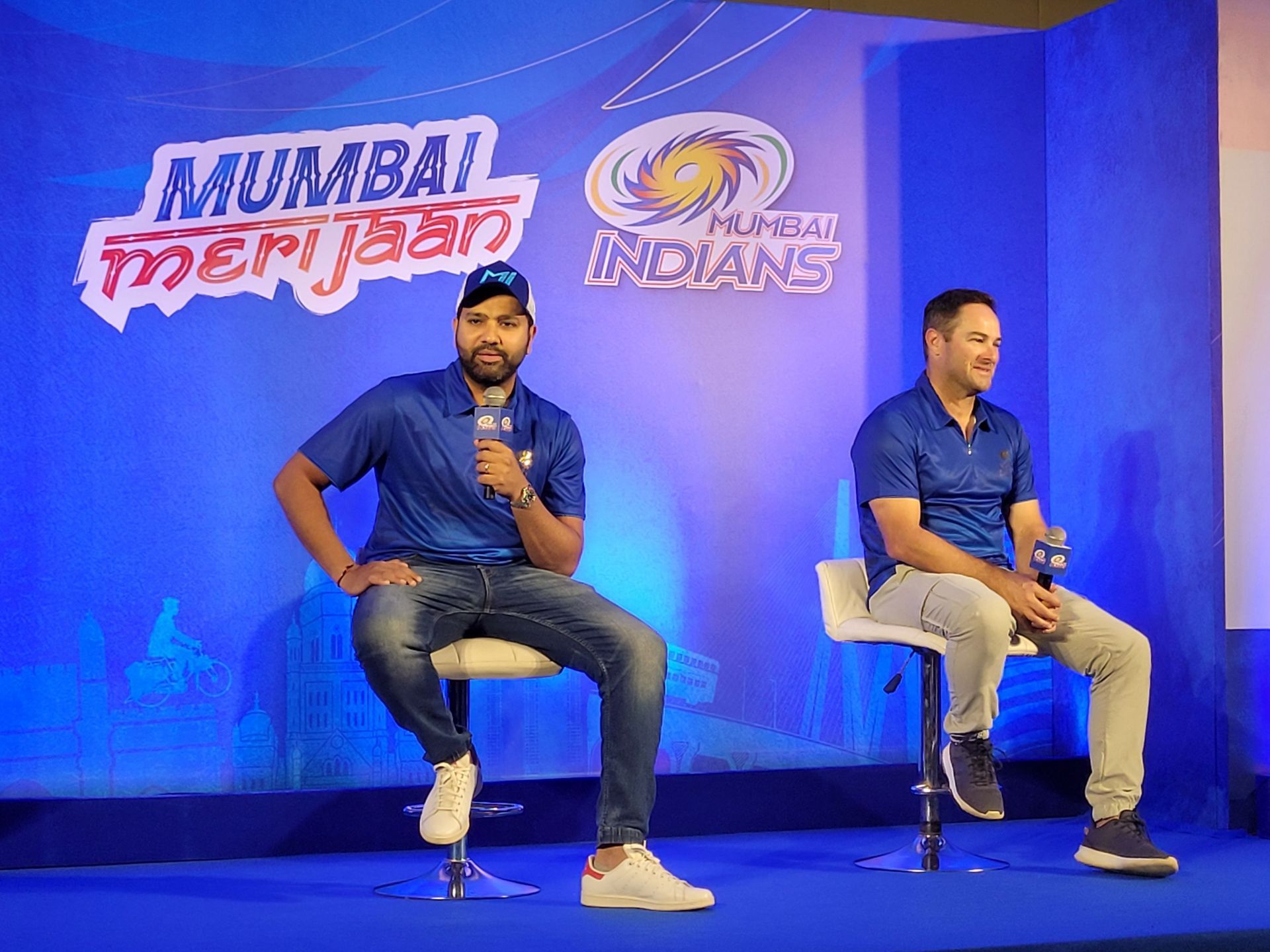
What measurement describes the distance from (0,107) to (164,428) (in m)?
0.91

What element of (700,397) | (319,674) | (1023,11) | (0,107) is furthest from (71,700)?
(1023,11)

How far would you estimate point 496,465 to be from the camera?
3.26 metres

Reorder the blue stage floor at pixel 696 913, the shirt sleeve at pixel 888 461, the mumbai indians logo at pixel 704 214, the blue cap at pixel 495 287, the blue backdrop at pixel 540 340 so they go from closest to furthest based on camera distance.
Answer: the blue stage floor at pixel 696 913
the blue cap at pixel 495 287
the shirt sleeve at pixel 888 461
the blue backdrop at pixel 540 340
the mumbai indians logo at pixel 704 214

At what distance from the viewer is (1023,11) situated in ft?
17.1

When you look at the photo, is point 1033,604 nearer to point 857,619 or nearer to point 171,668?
point 857,619

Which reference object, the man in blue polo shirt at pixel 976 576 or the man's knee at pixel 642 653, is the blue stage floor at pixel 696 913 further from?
the man's knee at pixel 642 653

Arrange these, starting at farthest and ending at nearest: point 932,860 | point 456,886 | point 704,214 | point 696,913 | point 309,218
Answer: point 704,214 → point 309,218 → point 932,860 → point 456,886 → point 696,913

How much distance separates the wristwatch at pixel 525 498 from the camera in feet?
11.1

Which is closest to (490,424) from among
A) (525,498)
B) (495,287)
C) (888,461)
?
(525,498)

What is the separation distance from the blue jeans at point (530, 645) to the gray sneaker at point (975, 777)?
2.31 feet

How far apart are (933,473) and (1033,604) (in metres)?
0.44

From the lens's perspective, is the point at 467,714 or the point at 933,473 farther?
the point at 933,473

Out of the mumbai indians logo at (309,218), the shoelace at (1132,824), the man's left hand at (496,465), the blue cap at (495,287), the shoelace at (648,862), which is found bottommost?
the shoelace at (648,862)

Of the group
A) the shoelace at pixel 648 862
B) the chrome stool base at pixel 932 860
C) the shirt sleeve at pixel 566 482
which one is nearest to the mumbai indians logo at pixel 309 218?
the shirt sleeve at pixel 566 482
